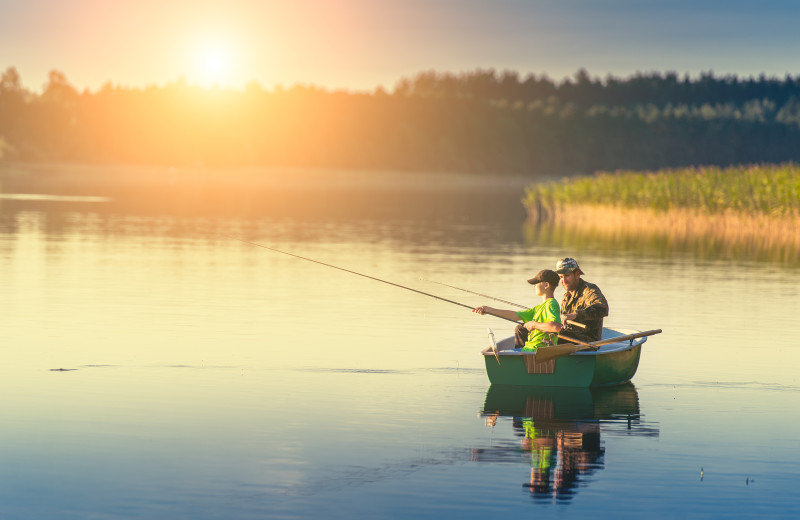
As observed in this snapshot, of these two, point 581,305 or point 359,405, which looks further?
point 581,305

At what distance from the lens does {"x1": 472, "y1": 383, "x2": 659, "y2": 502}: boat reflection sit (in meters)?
11.3

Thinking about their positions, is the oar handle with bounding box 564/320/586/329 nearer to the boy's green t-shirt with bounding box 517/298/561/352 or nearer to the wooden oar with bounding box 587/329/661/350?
the boy's green t-shirt with bounding box 517/298/561/352

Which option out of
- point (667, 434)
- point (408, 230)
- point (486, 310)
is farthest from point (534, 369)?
point (408, 230)

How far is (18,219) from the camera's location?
52.8m

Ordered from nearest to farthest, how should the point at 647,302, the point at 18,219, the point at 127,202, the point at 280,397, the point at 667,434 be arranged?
the point at 667,434, the point at 280,397, the point at 647,302, the point at 18,219, the point at 127,202

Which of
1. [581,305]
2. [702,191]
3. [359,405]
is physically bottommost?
[359,405]

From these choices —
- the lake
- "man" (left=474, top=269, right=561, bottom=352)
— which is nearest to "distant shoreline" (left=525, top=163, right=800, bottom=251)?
the lake

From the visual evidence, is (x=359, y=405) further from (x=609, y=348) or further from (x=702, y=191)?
(x=702, y=191)

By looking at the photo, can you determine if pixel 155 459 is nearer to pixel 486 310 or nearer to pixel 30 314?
pixel 486 310

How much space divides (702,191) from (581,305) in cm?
3806

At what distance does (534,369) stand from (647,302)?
1196cm

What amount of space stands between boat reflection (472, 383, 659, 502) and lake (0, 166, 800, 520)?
38 millimetres

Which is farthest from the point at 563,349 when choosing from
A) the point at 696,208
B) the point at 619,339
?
the point at 696,208

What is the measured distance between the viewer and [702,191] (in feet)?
171
